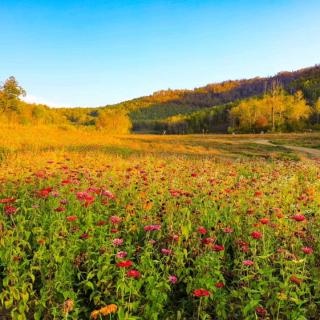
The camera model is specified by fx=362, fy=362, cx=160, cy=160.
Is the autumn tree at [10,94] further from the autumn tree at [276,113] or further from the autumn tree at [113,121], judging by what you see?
the autumn tree at [276,113]

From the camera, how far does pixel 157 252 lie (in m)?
4.98

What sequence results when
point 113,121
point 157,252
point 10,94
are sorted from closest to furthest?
1. point 157,252
2. point 10,94
3. point 113,121

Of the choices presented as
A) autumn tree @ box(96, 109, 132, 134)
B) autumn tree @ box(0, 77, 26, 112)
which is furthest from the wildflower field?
autumn tree @ box(96, 109, 132, 134)

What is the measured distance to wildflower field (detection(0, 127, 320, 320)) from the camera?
380 cm

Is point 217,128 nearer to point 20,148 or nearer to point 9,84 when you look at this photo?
point 9,84

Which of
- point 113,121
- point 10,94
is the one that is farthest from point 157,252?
point 113,121

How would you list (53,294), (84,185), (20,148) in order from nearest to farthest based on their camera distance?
1. (53,294)
2. (84,185)
3. (20,148)

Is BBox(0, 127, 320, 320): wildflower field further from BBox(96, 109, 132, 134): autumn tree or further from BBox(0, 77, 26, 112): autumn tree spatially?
BBox(96, 109, 132, 134): autumn tree

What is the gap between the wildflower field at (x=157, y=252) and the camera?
12.5 ft

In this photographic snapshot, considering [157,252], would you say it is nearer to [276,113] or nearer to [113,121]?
[276,113]

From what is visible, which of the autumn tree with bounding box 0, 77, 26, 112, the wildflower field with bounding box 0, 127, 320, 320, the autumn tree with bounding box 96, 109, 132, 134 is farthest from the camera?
the autumn tree with bounding box 96, 109, 132, 134

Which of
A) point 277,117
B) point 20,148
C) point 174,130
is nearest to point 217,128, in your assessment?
point 174,130

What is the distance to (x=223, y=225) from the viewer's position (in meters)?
5.72

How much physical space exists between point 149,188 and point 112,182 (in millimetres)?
1159
